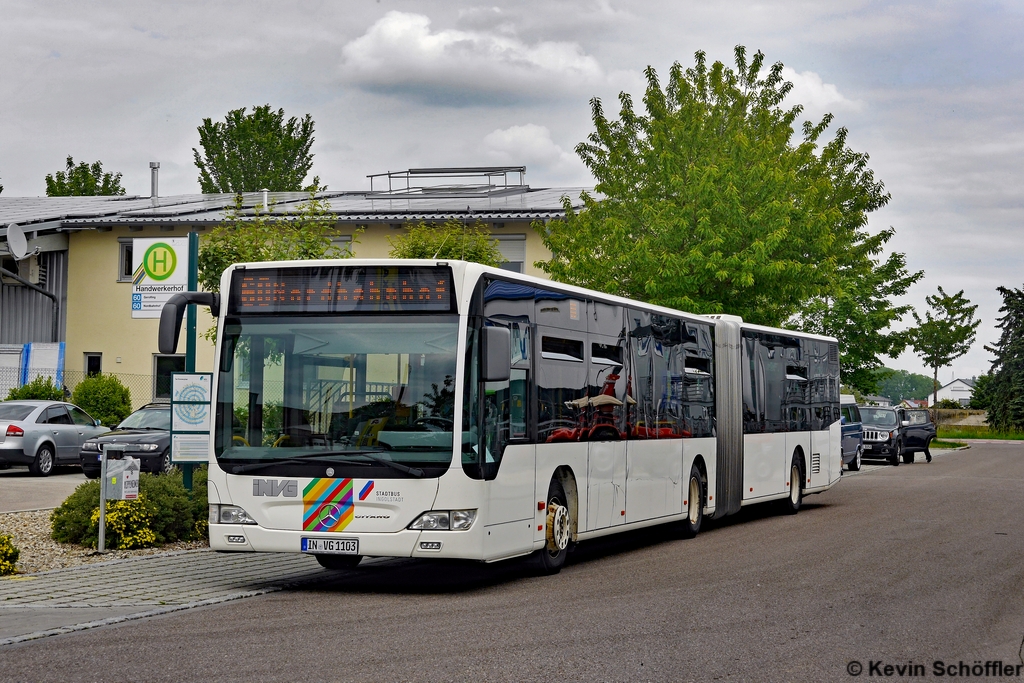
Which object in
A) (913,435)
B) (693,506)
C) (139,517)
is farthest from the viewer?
(913,435)

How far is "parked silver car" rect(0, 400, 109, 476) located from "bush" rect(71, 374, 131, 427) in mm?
6370

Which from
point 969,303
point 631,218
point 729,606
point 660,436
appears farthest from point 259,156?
point 729,606

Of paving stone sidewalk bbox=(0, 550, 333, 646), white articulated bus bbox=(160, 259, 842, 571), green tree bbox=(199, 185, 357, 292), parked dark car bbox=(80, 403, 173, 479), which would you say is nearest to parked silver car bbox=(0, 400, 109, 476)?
parked dark car bbox=(80, 403, 173, 479)

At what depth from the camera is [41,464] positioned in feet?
84.7

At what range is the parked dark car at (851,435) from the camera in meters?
37.4

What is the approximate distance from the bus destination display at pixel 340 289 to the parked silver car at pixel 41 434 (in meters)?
15.7

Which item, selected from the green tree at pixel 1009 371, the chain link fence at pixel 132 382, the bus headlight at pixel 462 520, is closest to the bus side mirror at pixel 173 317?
the bus headlight at pixel 462 520

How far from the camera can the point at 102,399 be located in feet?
110

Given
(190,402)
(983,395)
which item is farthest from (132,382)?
(983,395)

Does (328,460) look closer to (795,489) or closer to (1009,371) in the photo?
(795,489)

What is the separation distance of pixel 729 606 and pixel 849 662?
2314mm

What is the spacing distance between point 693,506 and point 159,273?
24.9ft

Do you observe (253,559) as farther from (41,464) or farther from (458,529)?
(41,464)

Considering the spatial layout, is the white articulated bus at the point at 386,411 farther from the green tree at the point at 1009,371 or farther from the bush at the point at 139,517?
the green tree at the point at 1009,371
